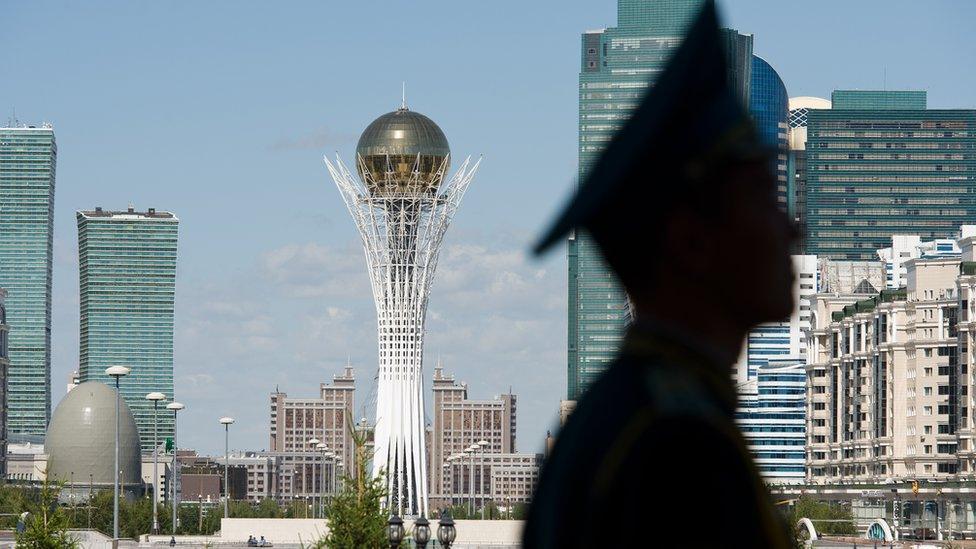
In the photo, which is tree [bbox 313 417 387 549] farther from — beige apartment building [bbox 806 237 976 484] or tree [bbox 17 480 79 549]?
beige apartment building [bbox 806 237 976 484]

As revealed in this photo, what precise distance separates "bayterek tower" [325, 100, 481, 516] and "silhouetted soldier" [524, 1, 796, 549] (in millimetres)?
88814

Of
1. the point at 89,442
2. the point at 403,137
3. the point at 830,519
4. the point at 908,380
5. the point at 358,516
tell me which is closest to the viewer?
the point at 358,516

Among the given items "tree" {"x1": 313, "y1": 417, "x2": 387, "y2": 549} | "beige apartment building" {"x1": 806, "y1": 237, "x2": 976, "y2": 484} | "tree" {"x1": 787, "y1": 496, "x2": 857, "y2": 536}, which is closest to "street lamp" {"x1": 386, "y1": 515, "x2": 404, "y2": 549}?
"tree" {"x1": 313, "y1": 417, "x2": 387, "y2": 549}

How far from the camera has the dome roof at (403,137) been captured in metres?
103

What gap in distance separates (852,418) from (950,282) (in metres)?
15.9

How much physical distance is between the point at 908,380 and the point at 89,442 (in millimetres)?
64306

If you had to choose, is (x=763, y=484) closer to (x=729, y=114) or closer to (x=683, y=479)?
(x=683, y=479)

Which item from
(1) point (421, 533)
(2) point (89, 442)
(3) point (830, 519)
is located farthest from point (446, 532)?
(2) point (89, 442)

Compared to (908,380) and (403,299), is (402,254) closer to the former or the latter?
(403,299)

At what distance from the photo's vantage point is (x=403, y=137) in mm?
104250

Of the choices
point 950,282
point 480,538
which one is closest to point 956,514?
point 950,282

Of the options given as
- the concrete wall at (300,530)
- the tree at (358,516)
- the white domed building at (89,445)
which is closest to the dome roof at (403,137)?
the concrete wall at (300,530)

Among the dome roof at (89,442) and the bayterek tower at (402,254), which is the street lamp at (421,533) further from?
the dome roof at (89,442)

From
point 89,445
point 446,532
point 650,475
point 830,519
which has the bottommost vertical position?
point 830,519
